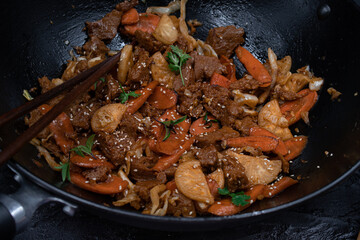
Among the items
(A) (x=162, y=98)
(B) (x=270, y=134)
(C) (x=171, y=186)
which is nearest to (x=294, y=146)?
(B) (x=270, y=134)

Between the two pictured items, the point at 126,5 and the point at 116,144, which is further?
the point at 126,5

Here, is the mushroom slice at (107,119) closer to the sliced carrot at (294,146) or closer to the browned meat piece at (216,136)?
the browned meat piece at (216,136)

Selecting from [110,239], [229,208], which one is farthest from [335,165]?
[110,239]

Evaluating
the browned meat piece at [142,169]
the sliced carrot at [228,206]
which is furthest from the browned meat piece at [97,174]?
the sliced carrot at [228,206]

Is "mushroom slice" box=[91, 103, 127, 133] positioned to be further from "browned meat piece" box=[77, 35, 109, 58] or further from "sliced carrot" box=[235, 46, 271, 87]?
"sliced carrot" box=[235, 46, 271, 87]

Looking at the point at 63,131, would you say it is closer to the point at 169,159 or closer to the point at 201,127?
the point at 169,159

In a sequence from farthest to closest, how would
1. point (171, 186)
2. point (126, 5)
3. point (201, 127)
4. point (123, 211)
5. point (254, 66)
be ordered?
point (126, 5)
point (254, 66)
point (201, 127)
point (171, 186)
point (123, 211)
